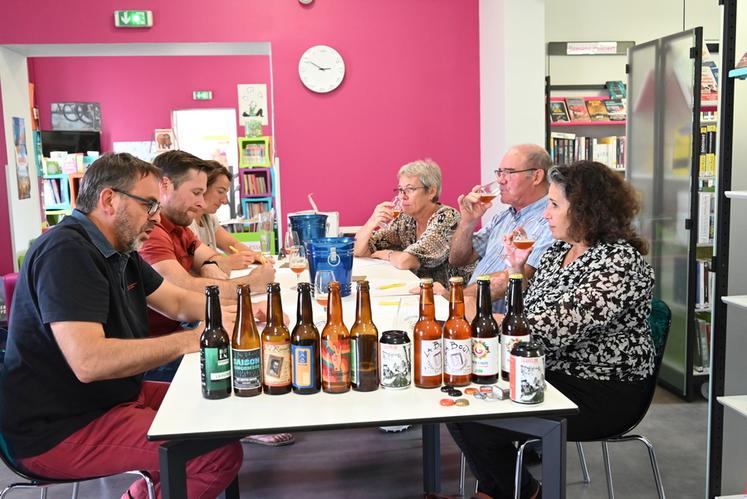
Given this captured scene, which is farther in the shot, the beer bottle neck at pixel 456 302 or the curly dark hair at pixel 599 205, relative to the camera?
the curly dark hair at pixel 599 205

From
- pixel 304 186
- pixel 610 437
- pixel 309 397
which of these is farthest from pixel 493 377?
pixel 304 186

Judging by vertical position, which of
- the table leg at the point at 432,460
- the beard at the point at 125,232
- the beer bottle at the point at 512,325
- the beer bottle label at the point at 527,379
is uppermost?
the beard at the point at 125,232

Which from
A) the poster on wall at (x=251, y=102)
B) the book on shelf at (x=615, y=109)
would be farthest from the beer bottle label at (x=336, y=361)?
the poster on wall at (x=251, y=102)

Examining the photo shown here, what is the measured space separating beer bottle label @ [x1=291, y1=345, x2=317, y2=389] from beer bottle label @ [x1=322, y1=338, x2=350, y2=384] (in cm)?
3

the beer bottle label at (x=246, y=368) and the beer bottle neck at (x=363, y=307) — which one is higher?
the beer bottle neck at (x=363, y=307)

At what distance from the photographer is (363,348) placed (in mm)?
1604

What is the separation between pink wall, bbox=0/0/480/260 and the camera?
5.34 m

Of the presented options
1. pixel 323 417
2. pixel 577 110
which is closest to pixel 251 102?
pixel 577 110

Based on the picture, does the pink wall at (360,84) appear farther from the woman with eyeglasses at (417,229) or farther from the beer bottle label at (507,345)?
the beer bottle label at (507,345)

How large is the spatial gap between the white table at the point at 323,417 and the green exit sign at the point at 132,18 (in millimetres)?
4333

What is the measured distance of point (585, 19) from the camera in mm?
5355

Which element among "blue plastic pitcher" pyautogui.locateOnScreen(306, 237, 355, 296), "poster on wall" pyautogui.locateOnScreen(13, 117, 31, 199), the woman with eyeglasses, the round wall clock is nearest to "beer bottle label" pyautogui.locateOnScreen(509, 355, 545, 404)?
"blue plastic pitcher" pyautogui.locateOnScreen(306, 237, 355, 296)

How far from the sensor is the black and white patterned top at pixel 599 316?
2004 mm

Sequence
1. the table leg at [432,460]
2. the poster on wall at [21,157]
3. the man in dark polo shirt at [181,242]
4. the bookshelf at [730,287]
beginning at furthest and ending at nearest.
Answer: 1. the poster on wall at [21,157]
2. the man in dark polo shirt at [181,242]
3. the table leg at [432,460]
4. the bookshelf at [730,287]
